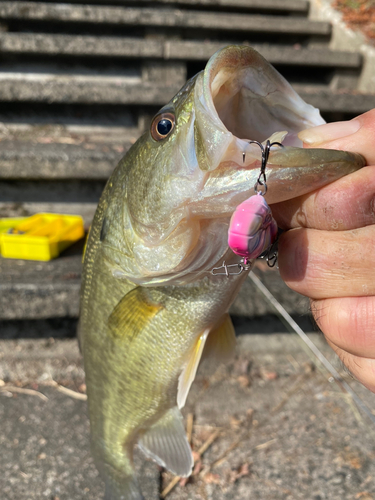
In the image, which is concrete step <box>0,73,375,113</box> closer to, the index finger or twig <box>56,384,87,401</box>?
twig <box>56,384,87,401</box>

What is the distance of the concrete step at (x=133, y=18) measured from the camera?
3.25 meters

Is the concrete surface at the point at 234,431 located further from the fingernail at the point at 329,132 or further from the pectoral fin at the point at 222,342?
the fingernail at the point at 329,132

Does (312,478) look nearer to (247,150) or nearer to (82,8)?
(247,150)

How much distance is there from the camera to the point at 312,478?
1834 millimetres

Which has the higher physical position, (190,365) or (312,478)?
(190,365)

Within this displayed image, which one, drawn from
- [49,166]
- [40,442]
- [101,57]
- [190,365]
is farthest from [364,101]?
[40,442]

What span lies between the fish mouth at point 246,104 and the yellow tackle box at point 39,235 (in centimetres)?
174

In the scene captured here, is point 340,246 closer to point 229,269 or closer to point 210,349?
point 229,269

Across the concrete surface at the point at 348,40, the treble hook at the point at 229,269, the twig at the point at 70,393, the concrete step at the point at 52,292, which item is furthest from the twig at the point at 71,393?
the concrete surface at the point at 348,40

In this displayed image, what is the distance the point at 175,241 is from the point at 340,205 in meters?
0.30

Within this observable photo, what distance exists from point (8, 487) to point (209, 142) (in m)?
1.76

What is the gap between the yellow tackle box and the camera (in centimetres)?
232

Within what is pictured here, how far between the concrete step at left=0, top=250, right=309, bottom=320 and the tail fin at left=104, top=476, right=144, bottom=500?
102cm

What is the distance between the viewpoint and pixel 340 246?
71 cm
